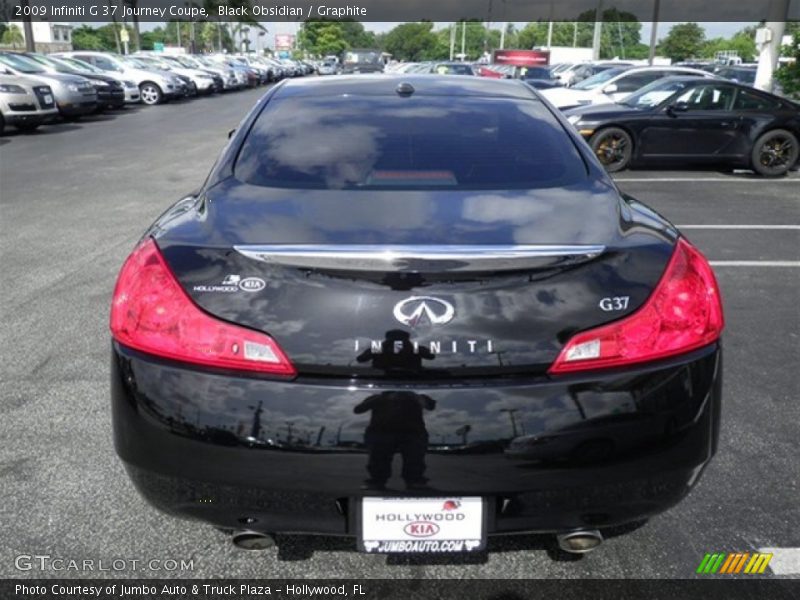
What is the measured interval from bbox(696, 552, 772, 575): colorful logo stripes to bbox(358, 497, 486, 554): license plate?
95 centimetres

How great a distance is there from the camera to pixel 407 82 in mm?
3492

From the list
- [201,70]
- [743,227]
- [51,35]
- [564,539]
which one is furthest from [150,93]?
[51,35]

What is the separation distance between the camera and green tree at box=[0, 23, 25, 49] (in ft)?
289

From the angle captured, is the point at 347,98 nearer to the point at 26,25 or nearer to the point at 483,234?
the point at 483,234

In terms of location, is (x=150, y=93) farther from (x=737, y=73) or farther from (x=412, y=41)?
(x=412, y=41)

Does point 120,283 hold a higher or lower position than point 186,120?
higher

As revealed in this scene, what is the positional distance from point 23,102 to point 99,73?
7729 mm

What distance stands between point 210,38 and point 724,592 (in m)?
126

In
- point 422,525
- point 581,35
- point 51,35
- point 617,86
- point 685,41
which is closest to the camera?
point 422,525

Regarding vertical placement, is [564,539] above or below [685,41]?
above

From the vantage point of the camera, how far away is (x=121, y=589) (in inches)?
96.1

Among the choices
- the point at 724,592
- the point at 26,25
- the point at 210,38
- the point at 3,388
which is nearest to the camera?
the point at 724,592

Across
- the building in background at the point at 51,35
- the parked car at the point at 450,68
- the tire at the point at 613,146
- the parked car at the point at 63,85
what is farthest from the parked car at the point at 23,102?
the building in background at the point at 51,35

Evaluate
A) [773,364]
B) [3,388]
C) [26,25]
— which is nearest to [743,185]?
[773,364]
